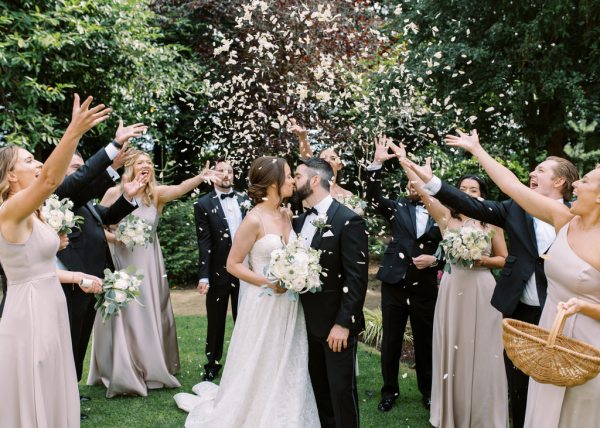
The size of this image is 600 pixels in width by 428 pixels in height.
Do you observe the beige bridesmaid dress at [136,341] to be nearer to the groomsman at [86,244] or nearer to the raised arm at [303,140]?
the groomsman at [86,244]

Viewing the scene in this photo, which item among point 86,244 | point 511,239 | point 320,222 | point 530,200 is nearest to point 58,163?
point 320,222

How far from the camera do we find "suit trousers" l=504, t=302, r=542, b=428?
4.07 metres

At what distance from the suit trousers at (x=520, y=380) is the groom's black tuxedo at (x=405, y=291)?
4.83 ft

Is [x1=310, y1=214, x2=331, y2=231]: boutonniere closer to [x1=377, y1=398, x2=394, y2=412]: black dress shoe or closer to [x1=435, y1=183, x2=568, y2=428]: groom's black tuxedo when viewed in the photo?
[x1=435, y1=183, x2=568, y2=428]: groom's black tuxedo

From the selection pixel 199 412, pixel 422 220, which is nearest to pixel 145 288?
pixel 199 412

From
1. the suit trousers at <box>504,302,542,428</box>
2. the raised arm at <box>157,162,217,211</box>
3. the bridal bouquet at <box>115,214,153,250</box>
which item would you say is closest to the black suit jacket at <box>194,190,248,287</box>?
the raised arm at <box>157,162,217,211</box>

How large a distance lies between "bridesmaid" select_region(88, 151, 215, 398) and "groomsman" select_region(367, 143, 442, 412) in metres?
1.98

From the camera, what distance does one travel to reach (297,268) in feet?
12.4

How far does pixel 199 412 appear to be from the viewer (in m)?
5.04

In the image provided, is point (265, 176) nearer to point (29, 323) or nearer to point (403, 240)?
point (403, 240)

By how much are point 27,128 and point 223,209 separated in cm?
444

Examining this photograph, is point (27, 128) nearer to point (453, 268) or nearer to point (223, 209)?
point (223, 209)

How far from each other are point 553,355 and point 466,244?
182 centimetres

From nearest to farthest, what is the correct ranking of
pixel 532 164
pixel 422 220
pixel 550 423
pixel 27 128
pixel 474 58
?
1. pixel 550 423
2. pixel 422 220
3. pixel 474 58
4. pixel 532 164
5. pixel 27 128
